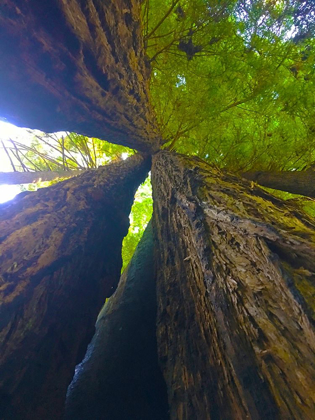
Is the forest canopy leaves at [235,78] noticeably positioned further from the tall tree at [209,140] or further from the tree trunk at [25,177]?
the tree trunk at [25,177]

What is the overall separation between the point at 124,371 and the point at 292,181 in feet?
11.7

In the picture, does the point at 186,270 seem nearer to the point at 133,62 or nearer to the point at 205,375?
the point at 205,375

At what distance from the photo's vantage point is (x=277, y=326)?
899 millimetres

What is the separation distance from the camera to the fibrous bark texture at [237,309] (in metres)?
0.85

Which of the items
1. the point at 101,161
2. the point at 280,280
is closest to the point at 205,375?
the point at 280,280

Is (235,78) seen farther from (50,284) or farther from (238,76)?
(50,284)

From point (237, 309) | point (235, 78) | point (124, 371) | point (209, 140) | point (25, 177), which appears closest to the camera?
point (237, 309)

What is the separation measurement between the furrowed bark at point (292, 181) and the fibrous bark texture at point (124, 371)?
8.80ft

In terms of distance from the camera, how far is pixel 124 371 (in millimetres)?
2383

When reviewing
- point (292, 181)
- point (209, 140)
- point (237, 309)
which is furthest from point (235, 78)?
point (237, 309)

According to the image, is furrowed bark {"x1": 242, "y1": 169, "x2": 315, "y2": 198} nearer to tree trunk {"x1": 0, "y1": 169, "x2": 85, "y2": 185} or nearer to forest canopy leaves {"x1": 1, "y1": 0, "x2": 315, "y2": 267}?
forest canopy leaves {"x1": 1, "y1": 0, "x2": 315, "y2": 267}

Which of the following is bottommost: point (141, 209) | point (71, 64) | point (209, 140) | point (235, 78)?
point (141, 209)

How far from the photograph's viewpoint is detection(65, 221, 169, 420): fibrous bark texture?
211 cm

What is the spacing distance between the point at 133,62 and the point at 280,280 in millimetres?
2775
